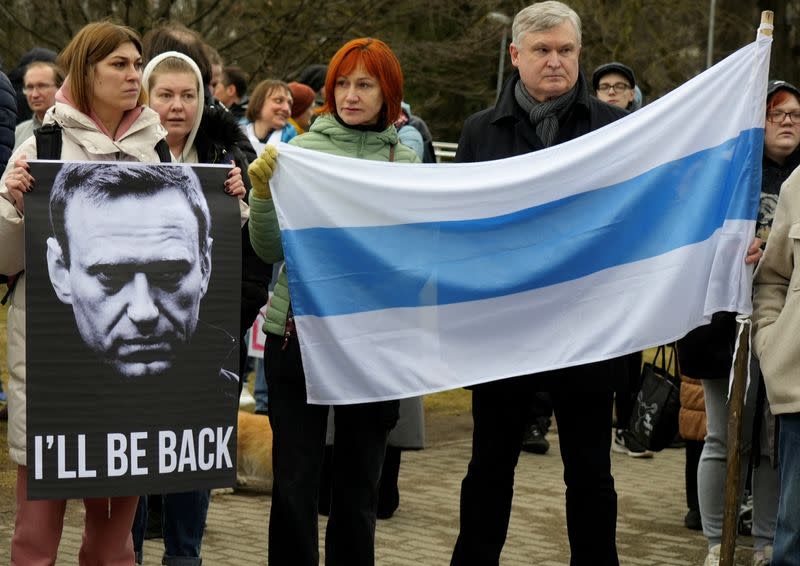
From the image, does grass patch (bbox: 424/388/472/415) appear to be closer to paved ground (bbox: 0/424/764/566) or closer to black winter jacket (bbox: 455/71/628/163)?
paved ground (bbox: 0/424/764/566)

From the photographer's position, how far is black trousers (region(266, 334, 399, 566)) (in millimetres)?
4980

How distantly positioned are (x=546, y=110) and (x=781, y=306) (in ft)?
3.60

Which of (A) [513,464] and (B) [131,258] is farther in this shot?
(A) [513,464]

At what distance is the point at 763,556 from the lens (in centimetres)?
642

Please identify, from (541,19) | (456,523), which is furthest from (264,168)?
(456,523)

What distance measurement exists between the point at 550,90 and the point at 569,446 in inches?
50.4

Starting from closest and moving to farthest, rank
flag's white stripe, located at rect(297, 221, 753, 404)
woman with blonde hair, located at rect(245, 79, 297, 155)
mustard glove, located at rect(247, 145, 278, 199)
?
mustard glove, located at rect(247, 145, 278, 199)
flag's white stripe, located at rect(297, 221, 753, 404)
woman with blonde hair, located at rect(245, 79, 297, 155)

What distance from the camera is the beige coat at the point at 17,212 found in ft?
14.8

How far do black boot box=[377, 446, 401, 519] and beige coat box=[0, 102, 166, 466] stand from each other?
9.55ft

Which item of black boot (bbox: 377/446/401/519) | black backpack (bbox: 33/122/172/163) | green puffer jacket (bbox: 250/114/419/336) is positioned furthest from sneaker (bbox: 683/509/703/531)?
black backpack (bbox: 33/122/172/163)

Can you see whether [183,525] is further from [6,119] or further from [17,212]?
[6,119]

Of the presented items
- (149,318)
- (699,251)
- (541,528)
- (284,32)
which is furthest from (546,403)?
(284,32)

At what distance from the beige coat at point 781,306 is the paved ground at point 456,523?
1965 mm

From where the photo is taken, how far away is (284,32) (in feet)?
50.0
